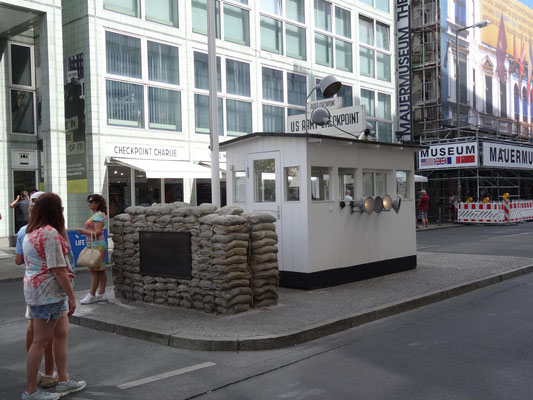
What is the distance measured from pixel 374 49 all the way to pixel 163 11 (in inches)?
577

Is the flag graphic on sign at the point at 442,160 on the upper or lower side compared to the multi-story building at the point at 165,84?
lower

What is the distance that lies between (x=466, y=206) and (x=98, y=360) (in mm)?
26455

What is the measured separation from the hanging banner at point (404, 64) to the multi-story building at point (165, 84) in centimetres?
652

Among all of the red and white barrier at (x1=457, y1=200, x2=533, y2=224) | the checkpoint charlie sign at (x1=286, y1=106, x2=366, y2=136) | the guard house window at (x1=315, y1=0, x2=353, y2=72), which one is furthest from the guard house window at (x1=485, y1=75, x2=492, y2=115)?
the checkpoint charlie sign at (x1=286, y1=106, x2=366, y2=136)

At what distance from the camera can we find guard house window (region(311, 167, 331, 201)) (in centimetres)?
942

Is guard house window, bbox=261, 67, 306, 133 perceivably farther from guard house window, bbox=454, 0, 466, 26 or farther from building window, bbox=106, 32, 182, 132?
guard house window, bbox=454, 0, 466, 26

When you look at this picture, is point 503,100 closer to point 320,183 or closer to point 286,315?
point 320,183

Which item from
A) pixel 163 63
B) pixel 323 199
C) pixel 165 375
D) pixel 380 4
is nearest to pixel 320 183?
pixel 323 199

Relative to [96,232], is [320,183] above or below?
above

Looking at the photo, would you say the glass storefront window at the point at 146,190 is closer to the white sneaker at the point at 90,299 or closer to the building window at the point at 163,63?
the building window at the point at 163,63

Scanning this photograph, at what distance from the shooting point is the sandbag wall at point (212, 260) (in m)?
7.39

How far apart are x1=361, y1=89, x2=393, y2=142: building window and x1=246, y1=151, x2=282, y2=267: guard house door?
22509mm

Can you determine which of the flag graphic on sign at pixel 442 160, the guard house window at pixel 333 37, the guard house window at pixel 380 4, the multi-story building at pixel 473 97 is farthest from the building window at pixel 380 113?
the guard house window at pixel 380 4

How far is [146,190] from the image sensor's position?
2161 centimetres
